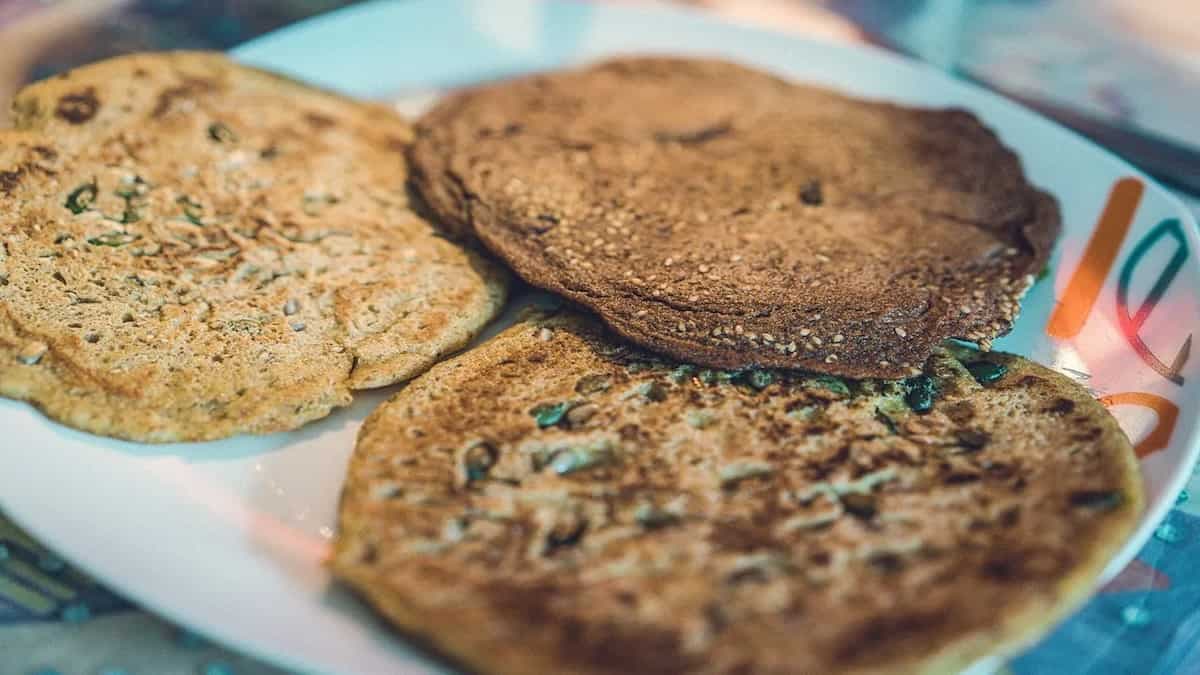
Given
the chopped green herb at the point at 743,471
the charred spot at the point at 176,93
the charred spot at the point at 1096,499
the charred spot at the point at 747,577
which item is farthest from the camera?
the charred spot at the point at 176,93

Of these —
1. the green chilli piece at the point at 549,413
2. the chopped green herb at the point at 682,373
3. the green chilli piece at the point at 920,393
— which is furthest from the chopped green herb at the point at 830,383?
the green chilli piece at the point at 549,413

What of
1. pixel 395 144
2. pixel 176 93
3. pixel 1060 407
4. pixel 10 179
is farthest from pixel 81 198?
pixel 1060 407

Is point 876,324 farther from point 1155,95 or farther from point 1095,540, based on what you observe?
point 1155,95

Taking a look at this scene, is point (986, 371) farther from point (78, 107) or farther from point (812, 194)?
point (78, 107)

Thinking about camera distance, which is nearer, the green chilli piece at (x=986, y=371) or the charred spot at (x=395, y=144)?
the green chilli piece at (x=986, y=371)

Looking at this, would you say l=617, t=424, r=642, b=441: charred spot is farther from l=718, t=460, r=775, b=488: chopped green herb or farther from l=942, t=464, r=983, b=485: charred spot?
l=942, t=464, r=983, b=485: charred spot

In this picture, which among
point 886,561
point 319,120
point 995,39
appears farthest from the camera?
point 995,39

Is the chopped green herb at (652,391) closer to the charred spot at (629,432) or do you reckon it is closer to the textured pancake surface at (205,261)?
the charred spot at (629,432)
